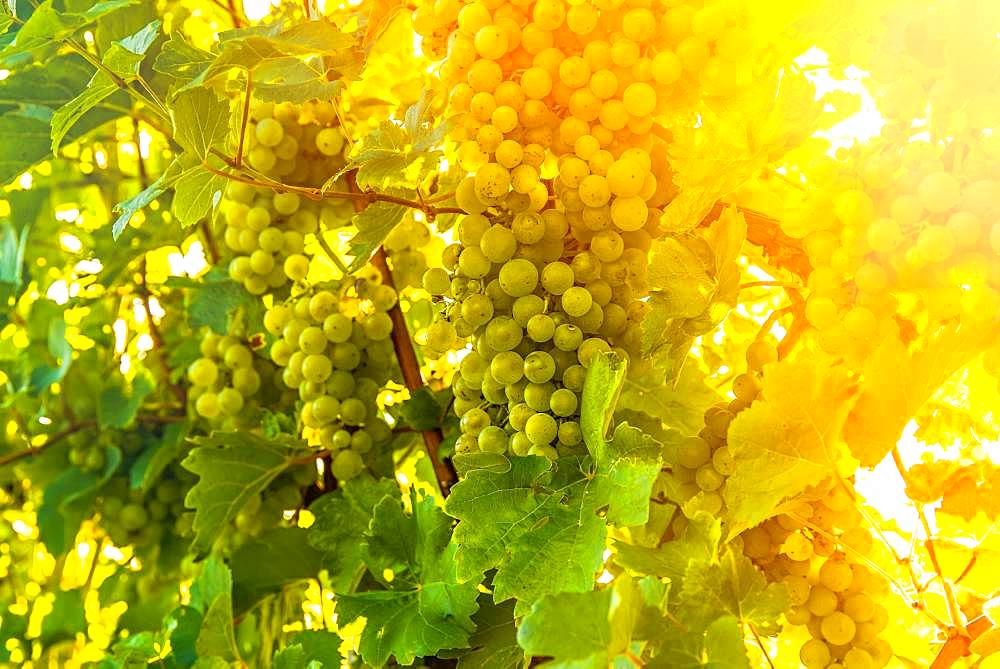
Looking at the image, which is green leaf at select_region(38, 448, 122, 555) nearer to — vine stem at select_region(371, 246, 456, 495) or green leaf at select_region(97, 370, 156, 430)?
green leaf at select_region(97, 370, 156, 430)

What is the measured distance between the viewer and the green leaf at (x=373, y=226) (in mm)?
650

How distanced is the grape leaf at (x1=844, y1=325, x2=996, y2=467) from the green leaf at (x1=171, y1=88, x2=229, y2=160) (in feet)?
1.33

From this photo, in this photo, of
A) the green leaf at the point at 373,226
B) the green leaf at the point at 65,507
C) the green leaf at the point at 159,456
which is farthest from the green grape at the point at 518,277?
the green leaf at the point at 65,507

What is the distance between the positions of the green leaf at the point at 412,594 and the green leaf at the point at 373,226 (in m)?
0.18

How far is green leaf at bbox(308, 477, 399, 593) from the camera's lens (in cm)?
77

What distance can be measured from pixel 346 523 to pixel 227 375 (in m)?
0.23

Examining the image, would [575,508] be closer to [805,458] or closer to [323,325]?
[805,458]

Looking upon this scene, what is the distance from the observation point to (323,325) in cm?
82

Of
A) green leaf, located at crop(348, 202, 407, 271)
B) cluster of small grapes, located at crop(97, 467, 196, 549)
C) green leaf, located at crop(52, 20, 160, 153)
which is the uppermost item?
green leaf, located at crop(52, 20, 160, 153)

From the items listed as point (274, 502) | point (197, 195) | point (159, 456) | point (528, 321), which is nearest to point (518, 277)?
point (528, 321)

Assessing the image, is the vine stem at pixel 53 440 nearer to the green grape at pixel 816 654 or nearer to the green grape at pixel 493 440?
the green grape at pixel 493 440

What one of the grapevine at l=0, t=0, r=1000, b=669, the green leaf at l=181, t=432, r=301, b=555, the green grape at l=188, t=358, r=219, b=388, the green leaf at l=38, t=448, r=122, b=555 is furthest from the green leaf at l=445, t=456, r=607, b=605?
Result: the green leaf at l=38, t=448, r=122, b=555

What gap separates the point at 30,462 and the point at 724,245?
90 cm

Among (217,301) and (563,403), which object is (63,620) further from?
(563,403)
